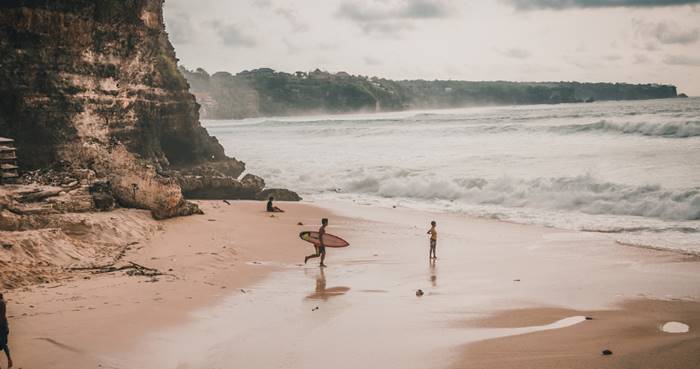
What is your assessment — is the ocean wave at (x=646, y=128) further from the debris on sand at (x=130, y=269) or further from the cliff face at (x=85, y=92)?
the debris on sand at (x=130, y=269)

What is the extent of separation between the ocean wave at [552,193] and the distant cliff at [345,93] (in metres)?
82.2

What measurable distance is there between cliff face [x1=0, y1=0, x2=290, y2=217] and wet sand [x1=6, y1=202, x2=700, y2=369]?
2600 millimetres

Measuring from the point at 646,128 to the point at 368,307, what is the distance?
3010 cm

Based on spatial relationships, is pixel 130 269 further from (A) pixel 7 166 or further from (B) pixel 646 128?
(B) pixel 646 128

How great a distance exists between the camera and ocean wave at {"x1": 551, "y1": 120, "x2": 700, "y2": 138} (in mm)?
30984

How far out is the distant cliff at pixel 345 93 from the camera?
112 metres

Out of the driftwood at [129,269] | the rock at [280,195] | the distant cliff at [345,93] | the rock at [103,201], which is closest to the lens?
the driftwood at [129,269]

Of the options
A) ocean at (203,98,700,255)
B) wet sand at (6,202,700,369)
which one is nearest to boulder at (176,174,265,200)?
ocean at (203,98,700,255)

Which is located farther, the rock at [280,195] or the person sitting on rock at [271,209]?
the rock at [280,195]

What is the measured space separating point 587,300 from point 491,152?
23.5m

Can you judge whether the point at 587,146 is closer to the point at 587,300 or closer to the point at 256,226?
the point at 256,226

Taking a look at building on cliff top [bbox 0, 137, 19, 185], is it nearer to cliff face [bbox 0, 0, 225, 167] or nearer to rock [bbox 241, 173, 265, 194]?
cliff face [bbox 0, 0, 225, 167]

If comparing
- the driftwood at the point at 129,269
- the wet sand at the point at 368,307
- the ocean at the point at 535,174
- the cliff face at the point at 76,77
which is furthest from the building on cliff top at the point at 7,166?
the ocean at the point at 535,174

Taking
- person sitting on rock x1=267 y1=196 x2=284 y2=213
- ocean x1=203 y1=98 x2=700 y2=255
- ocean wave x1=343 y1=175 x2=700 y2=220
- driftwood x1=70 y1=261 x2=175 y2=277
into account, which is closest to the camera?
driftwood x1=70 y1=261 x2=175 y2=277
